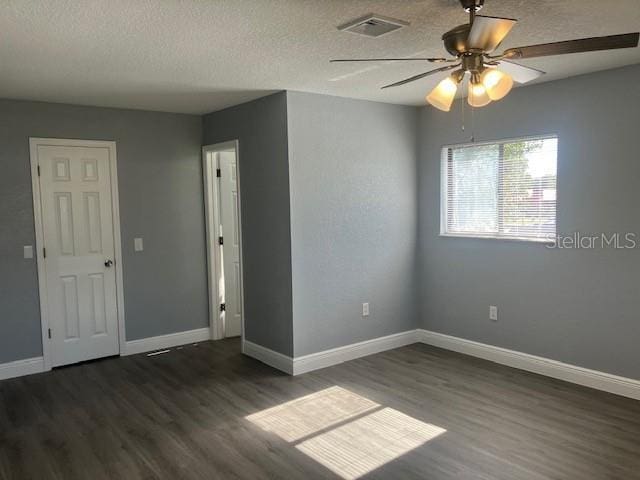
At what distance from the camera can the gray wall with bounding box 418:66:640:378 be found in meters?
3.67

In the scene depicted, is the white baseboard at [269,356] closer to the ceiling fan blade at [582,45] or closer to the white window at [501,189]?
the white window at [501,189]

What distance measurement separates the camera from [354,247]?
4.70 metres

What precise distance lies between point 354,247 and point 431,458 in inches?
85.6

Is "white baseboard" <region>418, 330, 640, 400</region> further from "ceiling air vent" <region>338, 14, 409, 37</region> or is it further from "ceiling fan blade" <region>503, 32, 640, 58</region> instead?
"ceiling air vent" <region>338, 14, 409, 37</region>

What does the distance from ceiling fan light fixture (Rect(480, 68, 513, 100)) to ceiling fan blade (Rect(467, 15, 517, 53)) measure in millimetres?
115

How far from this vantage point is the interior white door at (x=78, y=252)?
180 inches

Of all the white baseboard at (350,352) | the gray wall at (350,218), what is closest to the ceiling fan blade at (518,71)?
the gray wall at (350,218)

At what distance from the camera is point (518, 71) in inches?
97.0

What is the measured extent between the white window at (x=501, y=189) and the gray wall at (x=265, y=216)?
1.73 metres

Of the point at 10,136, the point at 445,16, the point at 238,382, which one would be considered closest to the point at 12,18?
the point at 445,16

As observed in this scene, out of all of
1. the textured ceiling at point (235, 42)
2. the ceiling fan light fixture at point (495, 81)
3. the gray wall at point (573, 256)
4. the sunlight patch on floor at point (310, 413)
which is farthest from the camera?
the gray wall at point (573, 256)

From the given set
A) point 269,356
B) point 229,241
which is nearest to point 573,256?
point 269,356

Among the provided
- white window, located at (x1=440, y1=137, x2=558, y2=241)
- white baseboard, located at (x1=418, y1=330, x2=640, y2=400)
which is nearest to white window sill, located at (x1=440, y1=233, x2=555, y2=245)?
white window, located at (x1=440, y1=137, x2=558, y2=241)

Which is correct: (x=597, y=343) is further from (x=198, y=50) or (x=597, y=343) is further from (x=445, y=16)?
(x=198, y=50)
